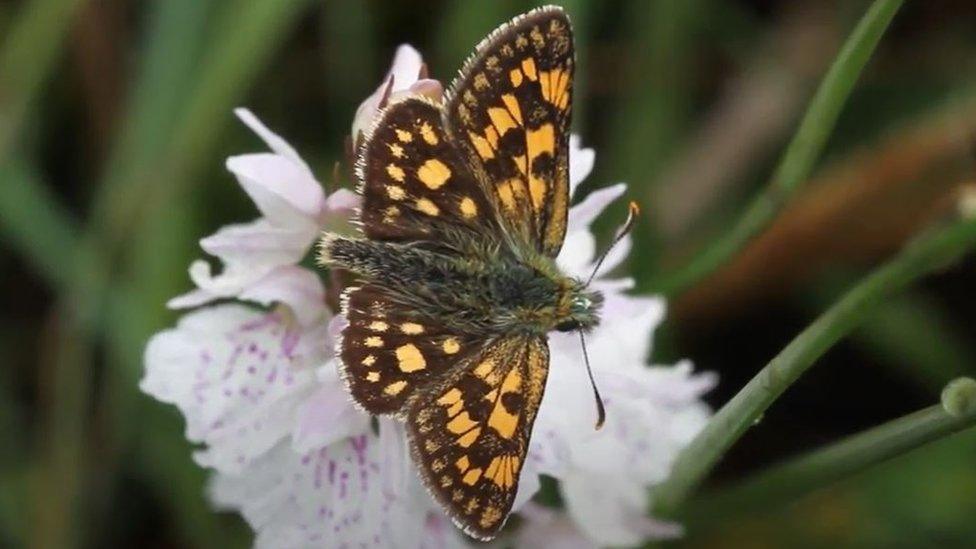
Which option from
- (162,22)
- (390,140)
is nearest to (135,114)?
(162,22)

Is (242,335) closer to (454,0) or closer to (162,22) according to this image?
(162,22)

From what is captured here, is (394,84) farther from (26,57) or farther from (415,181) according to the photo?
(26,57)

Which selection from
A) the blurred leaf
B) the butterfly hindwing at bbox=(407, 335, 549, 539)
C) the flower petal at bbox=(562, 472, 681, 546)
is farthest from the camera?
the blurred leaf

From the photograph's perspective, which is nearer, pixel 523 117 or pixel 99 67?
pixel 523 117

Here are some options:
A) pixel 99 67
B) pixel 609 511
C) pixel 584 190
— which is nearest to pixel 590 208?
pixel 609 511

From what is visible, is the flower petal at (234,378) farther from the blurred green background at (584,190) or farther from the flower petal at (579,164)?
the blurred green background at (584,190)

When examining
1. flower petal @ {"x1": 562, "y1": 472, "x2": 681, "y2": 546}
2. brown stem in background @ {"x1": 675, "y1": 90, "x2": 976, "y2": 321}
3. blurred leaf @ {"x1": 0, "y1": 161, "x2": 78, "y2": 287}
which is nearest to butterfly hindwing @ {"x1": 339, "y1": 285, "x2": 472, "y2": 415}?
flower petal @ {"x1": 562, "y1": 472, "x2": 681, "y2": 546}

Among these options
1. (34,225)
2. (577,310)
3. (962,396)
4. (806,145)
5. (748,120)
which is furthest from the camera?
(748,120)

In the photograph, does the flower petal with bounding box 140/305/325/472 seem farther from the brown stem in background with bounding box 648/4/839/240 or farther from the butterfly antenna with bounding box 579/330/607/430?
the brown stem in background with bounding box 648/4/839/240
